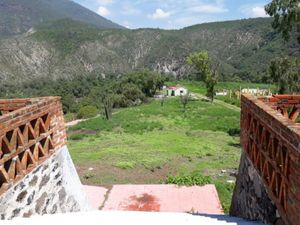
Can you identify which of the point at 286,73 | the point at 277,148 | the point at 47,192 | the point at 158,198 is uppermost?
the point at 286,73

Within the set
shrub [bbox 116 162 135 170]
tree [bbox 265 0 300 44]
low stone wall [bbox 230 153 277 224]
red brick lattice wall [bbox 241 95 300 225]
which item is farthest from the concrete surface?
tree [bbox 265 0 300 44]

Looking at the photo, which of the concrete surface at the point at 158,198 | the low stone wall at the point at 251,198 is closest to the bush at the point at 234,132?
the concrete surface at the point at 158,198

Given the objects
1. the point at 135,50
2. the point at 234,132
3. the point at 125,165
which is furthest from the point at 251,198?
the point at 135,50

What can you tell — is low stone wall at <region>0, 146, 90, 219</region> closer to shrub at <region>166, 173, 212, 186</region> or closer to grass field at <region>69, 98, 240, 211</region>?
shrub at <region>166, 173, 212, 186</region>

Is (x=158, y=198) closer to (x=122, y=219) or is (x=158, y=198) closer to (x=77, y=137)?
(x=122, y=219)

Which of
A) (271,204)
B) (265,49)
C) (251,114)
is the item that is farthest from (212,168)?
(265,49)

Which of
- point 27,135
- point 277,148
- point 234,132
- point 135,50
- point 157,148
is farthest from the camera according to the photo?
point 135,50

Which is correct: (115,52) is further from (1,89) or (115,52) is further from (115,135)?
(115,135)

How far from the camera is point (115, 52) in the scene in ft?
364

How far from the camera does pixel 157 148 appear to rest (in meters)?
19.3

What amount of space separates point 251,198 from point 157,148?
43.5ft

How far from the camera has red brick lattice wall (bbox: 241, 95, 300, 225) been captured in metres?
3.98

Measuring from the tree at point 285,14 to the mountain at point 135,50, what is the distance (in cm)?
6523

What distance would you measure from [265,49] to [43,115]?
9664cm
